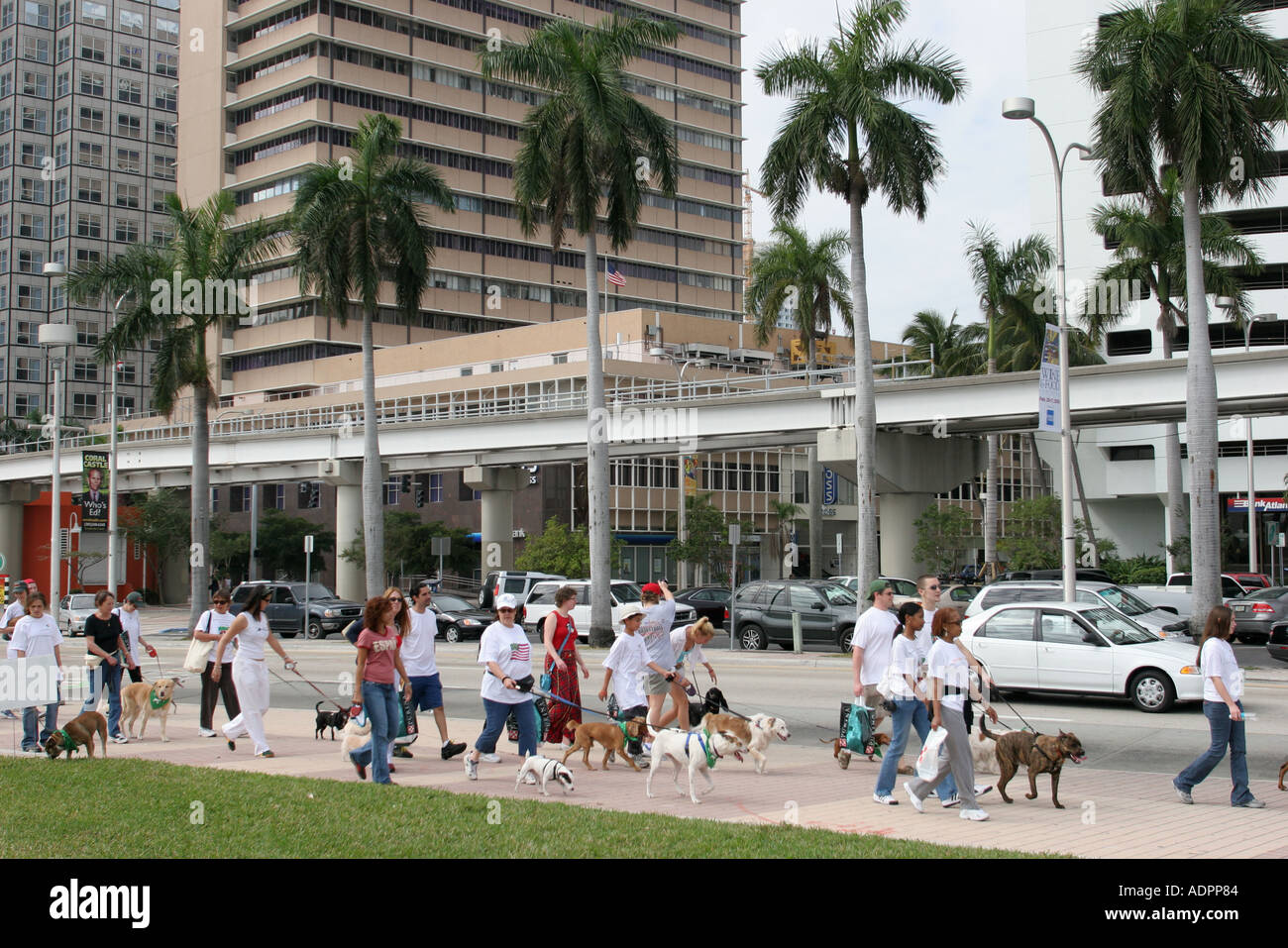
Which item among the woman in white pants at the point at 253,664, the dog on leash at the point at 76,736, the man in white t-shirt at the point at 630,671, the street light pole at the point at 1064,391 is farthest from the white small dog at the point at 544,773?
the street light pole at the point at 1064,391

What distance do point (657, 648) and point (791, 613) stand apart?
15.7m

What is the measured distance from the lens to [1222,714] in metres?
10.1

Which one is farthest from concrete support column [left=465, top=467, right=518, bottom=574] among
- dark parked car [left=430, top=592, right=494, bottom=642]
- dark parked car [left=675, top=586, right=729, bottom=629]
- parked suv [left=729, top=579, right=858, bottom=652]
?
parked suv [left=729, top=579, right=858, bottom=652]

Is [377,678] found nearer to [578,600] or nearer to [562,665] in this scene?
[562,665]

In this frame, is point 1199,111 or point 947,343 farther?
point 947,343

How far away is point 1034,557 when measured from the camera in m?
46.7

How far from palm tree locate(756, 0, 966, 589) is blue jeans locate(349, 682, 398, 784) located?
1948 centimetres

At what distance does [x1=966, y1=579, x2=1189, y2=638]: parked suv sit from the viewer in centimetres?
2186

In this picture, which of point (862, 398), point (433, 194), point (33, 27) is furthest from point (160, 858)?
point (33, 27)

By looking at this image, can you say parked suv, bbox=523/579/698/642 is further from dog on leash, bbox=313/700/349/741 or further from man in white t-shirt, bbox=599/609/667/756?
man in white t-shirt, bbox=599/609/667/756

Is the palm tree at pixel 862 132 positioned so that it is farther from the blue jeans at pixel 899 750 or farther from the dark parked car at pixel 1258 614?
the blue jeans at pixel 899 750

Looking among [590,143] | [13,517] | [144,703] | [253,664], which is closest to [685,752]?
[253,664]

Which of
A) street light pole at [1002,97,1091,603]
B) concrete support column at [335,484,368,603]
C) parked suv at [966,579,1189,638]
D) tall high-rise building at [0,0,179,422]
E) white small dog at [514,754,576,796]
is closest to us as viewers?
white small dog at [514,754,576,796]

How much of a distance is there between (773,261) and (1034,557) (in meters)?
14.7
